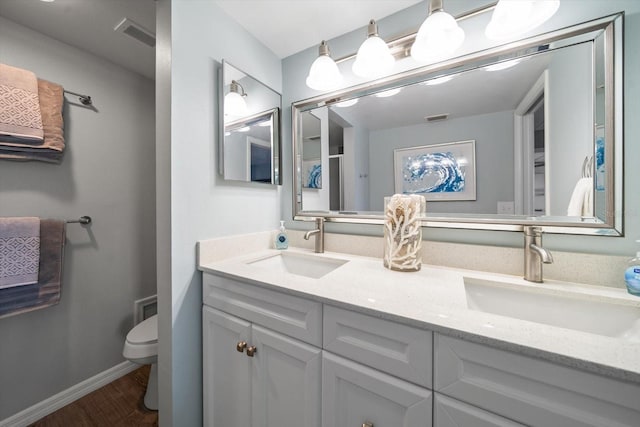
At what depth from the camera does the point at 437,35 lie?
932mm

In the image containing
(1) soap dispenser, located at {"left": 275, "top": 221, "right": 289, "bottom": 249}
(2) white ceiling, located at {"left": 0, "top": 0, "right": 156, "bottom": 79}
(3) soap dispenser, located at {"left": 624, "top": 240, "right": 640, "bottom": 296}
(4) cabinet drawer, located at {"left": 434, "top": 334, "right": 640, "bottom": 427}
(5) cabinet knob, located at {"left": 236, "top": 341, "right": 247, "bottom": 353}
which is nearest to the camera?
(4) cabinet drawer, located at {"left": 434, "top": 334, "right": 640, "bottom": 427}

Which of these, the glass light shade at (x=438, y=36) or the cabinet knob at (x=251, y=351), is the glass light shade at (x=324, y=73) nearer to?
the glass light shade at (x=438, y=36)

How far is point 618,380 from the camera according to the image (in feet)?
1.39

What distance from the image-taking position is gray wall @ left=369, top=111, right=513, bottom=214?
0.98 meters

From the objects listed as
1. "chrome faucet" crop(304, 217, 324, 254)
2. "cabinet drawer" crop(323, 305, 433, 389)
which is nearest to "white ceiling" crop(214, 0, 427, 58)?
"chrome faucet" crop(304, 217, 324, 254)

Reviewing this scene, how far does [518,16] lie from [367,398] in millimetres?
1334

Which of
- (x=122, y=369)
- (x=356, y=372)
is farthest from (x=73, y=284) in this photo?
(x=356, y=372)

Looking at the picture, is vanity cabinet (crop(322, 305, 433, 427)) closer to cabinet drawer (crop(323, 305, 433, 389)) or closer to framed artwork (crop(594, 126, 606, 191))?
cabinet drawer (crop(323, 305, 433, 389))

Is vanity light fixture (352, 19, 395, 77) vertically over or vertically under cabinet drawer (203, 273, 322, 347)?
over

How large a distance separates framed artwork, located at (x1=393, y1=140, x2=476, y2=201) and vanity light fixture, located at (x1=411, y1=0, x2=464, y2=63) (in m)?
0.38

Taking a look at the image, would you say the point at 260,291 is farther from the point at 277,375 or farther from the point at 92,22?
the point at 92,22

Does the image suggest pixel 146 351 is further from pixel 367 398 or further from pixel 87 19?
pixel 87 19

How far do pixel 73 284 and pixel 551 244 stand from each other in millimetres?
2467

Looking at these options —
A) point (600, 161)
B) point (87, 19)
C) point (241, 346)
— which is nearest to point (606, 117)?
point (600, 161)
